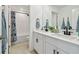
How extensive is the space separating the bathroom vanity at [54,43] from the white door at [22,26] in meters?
0.18

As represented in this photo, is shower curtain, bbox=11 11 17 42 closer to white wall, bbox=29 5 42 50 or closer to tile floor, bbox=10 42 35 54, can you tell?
tile floor, bbox=10 42 35 54

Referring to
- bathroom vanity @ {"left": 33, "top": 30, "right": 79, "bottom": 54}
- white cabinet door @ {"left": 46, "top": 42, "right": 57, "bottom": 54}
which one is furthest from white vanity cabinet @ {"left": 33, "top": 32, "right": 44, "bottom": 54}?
white cabinet door @ {"left": 46, "top": 42, "right": 57, "bottom": 54}

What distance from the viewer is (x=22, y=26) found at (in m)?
2.15

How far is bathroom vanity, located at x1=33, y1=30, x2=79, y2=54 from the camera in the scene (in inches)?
60.0

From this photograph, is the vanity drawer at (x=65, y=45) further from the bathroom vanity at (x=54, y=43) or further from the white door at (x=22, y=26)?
the white door at (x=22, y=26)

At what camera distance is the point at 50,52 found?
1.92 metres

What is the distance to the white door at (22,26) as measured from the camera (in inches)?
84.4

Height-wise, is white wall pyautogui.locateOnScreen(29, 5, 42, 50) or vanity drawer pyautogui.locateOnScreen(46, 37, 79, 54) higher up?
white wall pyautogui.locateOnScreen(29, 5, 42, 50)

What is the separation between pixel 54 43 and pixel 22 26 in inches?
26.9

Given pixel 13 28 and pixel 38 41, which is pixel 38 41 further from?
pixel 13 28

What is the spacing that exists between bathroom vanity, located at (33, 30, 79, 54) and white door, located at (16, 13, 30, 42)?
0.18 m

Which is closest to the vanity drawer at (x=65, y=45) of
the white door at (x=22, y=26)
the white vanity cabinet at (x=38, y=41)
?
the white vanity cabinet at (x=38, y=41)
